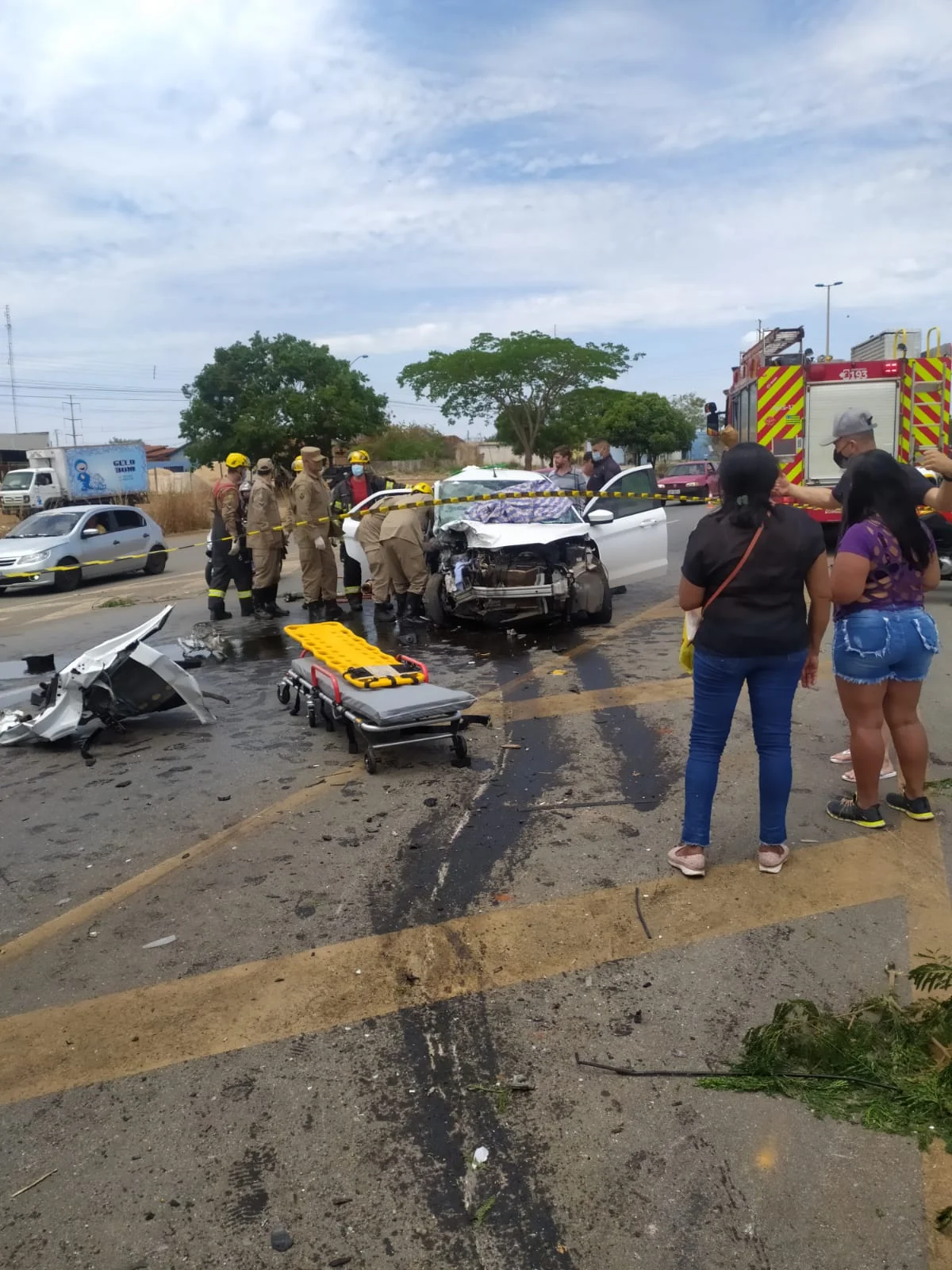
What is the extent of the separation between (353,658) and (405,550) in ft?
12.1

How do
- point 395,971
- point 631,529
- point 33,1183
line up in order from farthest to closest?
point 631,529, point 395,971, point 33,1183

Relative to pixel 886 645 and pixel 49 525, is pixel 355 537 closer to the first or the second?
pixel 886 645

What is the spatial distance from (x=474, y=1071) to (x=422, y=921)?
3.34 ft

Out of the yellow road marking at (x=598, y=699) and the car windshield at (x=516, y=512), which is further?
the car windshield at (x=516, y=512)

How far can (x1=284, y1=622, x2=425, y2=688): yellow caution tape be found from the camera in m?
6.35

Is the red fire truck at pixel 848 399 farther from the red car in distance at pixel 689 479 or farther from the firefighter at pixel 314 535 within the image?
Result: the red car in distance at pixel 689 479

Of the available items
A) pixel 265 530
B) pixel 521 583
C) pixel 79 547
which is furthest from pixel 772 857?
pixel 79 547

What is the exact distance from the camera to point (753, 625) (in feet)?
13.2

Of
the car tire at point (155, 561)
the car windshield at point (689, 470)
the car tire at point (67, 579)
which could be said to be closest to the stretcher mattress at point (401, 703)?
the car tire at point (67, 579)

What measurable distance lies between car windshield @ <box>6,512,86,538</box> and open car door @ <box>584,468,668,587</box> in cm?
1126

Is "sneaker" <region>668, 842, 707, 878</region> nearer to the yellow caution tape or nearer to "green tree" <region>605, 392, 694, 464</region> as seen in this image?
the yellow caution tape

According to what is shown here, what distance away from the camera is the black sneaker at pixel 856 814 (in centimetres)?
476

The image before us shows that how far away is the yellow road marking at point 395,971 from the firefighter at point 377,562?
22.9ft

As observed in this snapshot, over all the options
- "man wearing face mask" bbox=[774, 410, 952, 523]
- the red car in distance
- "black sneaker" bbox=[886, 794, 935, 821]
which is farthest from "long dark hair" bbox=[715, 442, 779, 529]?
the red car in distance
